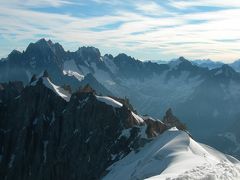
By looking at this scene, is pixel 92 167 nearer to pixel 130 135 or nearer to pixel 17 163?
pixel 130 135

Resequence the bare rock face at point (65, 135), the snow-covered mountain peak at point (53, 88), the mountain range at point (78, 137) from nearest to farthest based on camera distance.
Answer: the mountain range at point (78, 137) → the bare rock face at point (65, 135) → the snow-covered mountain peak at point (53, 88)

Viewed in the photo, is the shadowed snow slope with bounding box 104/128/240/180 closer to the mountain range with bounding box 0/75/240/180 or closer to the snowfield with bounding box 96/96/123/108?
the mountain range with bounding box 0/75/240/180

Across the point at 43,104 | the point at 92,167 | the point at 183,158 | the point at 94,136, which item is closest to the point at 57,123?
the point at 43,104

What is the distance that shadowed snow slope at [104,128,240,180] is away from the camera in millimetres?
47844

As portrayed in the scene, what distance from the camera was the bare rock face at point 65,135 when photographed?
13562 cm

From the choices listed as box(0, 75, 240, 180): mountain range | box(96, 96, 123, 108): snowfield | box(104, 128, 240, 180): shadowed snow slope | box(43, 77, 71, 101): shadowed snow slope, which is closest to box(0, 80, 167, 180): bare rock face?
box(0, 75, 240, 180): mountain range

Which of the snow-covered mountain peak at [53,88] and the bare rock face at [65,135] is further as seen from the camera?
the snow-covered mountain peak at [53,88]

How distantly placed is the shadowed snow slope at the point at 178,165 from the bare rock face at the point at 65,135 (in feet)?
48.5

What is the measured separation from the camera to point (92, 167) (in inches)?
5408

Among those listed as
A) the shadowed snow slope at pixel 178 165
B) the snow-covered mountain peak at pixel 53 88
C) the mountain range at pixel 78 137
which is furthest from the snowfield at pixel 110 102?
the shadowed snow slope at pixel 178 165

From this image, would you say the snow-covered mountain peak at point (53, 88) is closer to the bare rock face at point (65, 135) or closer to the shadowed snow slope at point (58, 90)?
the shadowed snow slope at point (58, 90)

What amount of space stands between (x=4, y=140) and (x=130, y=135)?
7532 centimetres

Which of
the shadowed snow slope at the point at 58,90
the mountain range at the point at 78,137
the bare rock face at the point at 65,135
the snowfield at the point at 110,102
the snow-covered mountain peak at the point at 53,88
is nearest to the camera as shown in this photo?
the mountain range at the point at 78,137

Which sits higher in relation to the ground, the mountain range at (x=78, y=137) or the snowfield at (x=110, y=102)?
the snowfield at (x=110, y=102)
